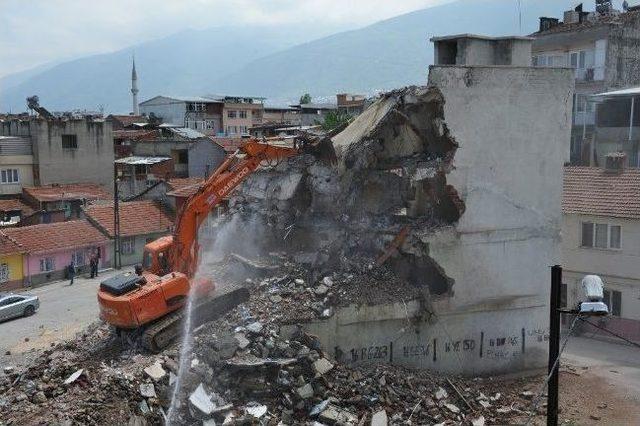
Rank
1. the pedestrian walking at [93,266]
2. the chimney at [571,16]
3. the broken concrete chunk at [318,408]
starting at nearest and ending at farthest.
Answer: the broken concrete chunk at [318,408] < the pedestrian walking at [93,266] < the chimney at [571,16]

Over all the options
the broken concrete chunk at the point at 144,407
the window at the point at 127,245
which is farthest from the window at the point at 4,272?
the broken concrete chunk at the point at 144,407

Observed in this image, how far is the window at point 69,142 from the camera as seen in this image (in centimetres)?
4594

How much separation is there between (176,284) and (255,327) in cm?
205

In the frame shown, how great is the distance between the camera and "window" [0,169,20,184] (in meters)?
43.3

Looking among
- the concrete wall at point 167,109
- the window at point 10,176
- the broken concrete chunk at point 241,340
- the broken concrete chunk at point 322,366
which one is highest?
the concrete wall at point 167,109

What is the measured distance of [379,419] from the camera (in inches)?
569

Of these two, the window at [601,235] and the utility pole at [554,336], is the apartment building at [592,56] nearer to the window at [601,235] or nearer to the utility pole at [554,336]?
the window at [601,235]

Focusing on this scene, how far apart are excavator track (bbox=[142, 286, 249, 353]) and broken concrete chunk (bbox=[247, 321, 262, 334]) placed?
113 centimetres

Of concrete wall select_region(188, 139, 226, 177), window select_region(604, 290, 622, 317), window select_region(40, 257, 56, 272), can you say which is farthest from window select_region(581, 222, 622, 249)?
concrete wall select_region(188, 139, 226, 177)

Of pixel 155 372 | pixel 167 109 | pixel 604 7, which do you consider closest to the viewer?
pixel 155 372

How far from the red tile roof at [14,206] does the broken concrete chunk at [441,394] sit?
3136 centimetres

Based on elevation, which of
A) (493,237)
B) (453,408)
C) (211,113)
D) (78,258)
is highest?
(211,113)

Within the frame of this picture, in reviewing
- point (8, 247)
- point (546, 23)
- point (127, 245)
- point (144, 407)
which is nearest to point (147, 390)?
point (144, 407)

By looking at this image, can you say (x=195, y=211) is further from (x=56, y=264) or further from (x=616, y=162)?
(x=56, y=264)
